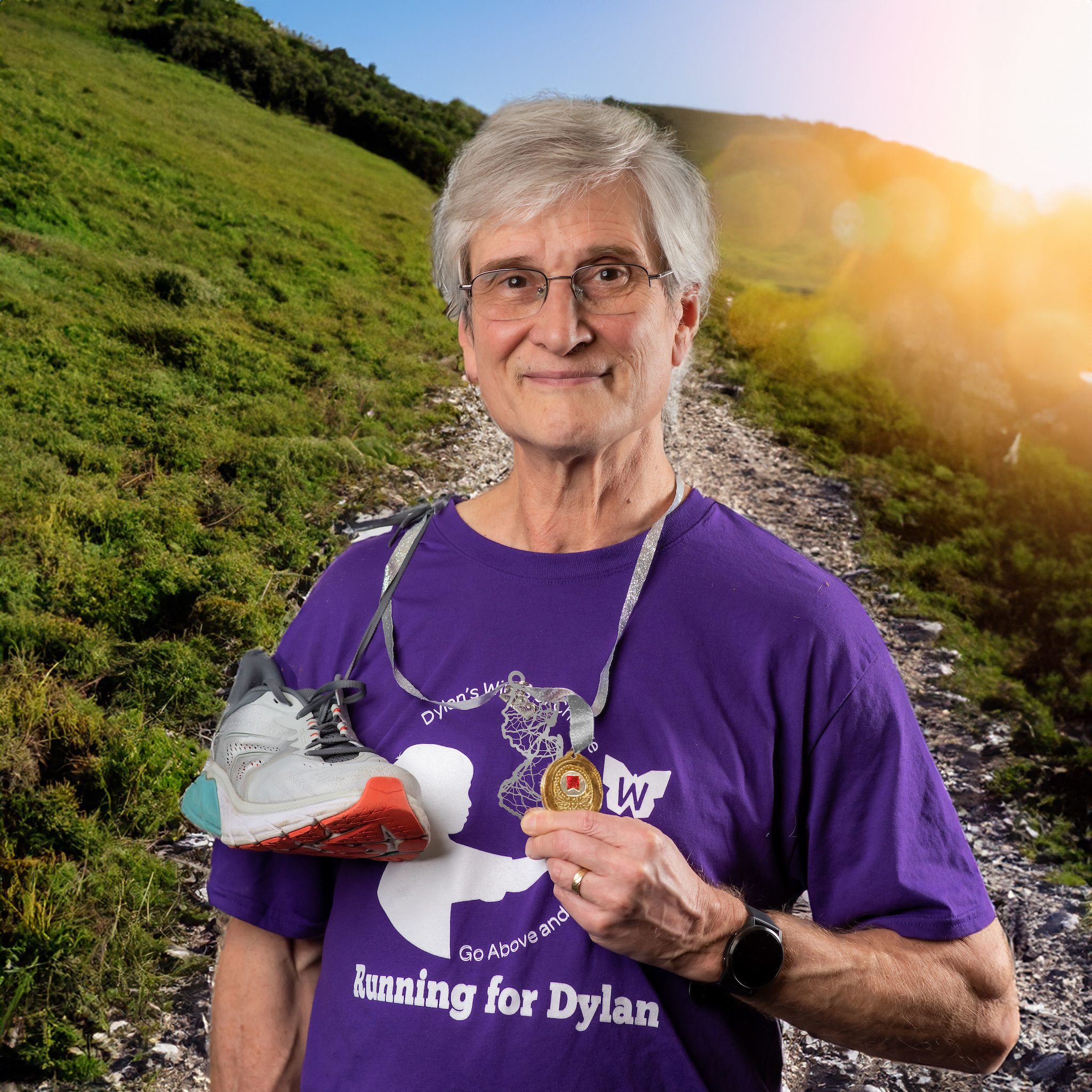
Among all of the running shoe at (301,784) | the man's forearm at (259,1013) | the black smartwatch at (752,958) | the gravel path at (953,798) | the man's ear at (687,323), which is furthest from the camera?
the gravel path at (953,798)

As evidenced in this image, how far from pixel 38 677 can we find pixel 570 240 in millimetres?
4496

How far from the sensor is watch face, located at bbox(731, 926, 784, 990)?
1502 millimetres

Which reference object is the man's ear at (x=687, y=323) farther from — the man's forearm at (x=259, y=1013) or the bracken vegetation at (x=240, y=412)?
the man's forearm at (x=259, y=1013)

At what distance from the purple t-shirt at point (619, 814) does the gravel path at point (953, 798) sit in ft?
3.54

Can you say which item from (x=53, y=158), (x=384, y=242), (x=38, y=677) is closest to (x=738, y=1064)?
(x=38, y=677)

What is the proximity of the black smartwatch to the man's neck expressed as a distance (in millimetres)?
901

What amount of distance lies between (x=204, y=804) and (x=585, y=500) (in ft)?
3.85

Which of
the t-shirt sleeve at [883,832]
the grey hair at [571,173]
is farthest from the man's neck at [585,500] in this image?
the t-shirt sleeve at [883,832]

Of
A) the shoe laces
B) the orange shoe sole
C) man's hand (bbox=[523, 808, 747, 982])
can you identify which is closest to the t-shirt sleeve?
man's hand (bbox=[523, 808, 747, 982])

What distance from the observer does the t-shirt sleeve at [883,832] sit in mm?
1595

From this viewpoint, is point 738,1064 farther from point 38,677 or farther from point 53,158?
point 53,158

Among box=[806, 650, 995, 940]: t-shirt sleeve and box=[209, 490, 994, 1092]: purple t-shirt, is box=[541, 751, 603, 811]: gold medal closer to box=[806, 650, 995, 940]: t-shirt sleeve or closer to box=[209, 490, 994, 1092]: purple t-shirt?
box=[209, 490, 994, 1092]: purple t-shirt

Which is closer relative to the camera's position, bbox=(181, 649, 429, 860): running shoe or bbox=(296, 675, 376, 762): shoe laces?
bbox=(181, 649, 429, 860): running shoe

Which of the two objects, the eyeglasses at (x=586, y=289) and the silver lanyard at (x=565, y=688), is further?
the eyeglasses at (x=586, y=289)
